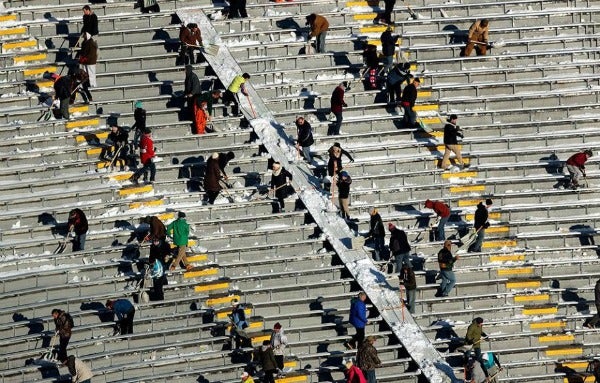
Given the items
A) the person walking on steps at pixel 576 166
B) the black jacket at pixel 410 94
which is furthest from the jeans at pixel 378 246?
the person walking on steps at pixel 576 166

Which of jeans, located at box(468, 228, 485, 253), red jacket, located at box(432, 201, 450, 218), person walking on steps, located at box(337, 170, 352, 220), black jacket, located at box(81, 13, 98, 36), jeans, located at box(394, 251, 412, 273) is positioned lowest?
→ jeans, located at box(394, 251, 412, 273)

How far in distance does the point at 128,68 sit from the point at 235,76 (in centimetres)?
296

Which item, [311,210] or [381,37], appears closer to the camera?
[311,210]

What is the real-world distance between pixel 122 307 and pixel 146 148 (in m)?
5.26

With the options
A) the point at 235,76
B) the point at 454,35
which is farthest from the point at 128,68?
the point at 454,35

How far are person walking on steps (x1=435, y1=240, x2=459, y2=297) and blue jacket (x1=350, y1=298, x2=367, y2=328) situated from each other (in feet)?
8.59

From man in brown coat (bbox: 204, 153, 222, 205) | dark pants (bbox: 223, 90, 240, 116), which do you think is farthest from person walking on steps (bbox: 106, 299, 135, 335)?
dark pants (bbox: 223, 90, 240, 116)

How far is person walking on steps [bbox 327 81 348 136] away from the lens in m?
45.9

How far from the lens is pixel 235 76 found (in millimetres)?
47375

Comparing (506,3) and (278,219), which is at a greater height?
(506,3)

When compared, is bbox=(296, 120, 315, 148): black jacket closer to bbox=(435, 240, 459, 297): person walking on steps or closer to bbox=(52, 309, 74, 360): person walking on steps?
bbox=(435, 240, 459, 297): person walking on steps

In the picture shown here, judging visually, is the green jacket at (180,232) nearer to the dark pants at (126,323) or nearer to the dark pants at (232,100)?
the dark pants at (126,323)

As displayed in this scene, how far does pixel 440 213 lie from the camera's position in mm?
43875

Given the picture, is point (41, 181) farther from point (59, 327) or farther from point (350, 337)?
point (350, 337)
